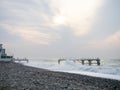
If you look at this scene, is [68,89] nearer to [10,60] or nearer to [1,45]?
[10,60]

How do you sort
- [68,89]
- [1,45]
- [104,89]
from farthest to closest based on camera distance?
[1,45]
[104,89]
[68,89]

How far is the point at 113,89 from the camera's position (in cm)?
1672

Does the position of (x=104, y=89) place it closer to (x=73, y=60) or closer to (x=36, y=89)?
(x=36, y=89)

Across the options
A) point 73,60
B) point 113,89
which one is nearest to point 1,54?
point 73,60

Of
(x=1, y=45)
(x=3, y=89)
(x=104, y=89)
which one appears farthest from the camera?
(x=1, y=45)

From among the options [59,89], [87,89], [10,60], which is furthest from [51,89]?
[10,60]

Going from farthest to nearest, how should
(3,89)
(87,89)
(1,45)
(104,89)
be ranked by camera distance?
1. (1,45)
2. (104,89)
3. (87,89)
4. (3,89)

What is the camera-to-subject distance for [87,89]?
1488 centimetres

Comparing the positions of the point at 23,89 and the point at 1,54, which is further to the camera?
the point at 1,54

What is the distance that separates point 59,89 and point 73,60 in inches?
3216

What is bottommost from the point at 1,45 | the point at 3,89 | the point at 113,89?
the point at 113,89

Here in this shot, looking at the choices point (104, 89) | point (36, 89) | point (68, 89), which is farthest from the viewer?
point (104, 89)

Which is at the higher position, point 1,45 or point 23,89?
point 1,45

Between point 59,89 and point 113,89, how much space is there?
5.64m
